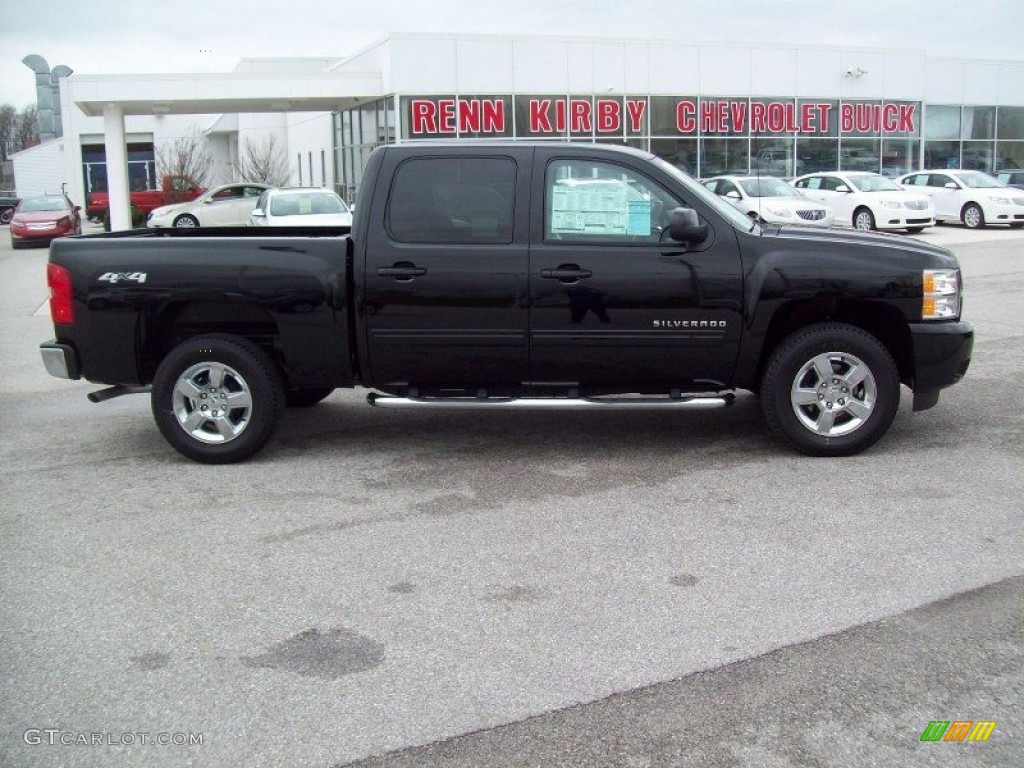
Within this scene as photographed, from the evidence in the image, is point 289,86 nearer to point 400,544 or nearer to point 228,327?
point 228,327

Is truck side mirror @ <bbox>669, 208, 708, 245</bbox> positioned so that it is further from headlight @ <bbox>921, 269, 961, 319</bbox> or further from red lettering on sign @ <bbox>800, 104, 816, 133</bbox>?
red lettering on sign @ <bbox>800, 104, 816, 133</bbox>

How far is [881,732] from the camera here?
3.47 metres

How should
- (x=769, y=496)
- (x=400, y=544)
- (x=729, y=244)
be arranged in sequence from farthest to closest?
1. (x=729, y=244)
2. (x=769, y=496)
3. (x=400, y=544)

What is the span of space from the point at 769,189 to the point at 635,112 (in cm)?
1062

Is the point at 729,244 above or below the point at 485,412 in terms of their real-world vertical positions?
above

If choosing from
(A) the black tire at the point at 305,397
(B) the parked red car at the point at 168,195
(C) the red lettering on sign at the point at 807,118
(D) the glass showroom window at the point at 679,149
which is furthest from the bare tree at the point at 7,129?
(A) the black tire at the point at 305,397

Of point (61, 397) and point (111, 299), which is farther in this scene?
point (61, 397)

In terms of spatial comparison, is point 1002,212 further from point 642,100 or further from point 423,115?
point 423,115

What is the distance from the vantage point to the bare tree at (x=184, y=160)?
46.6 meters

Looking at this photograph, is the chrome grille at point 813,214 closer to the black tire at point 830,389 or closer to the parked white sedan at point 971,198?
the parked white sedan at point 971,198

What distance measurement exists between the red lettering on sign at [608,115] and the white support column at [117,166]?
1421cm

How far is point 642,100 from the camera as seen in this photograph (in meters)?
35.0

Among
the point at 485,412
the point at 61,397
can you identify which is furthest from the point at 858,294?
the point at 61,397

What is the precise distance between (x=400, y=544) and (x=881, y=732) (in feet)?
8.23
